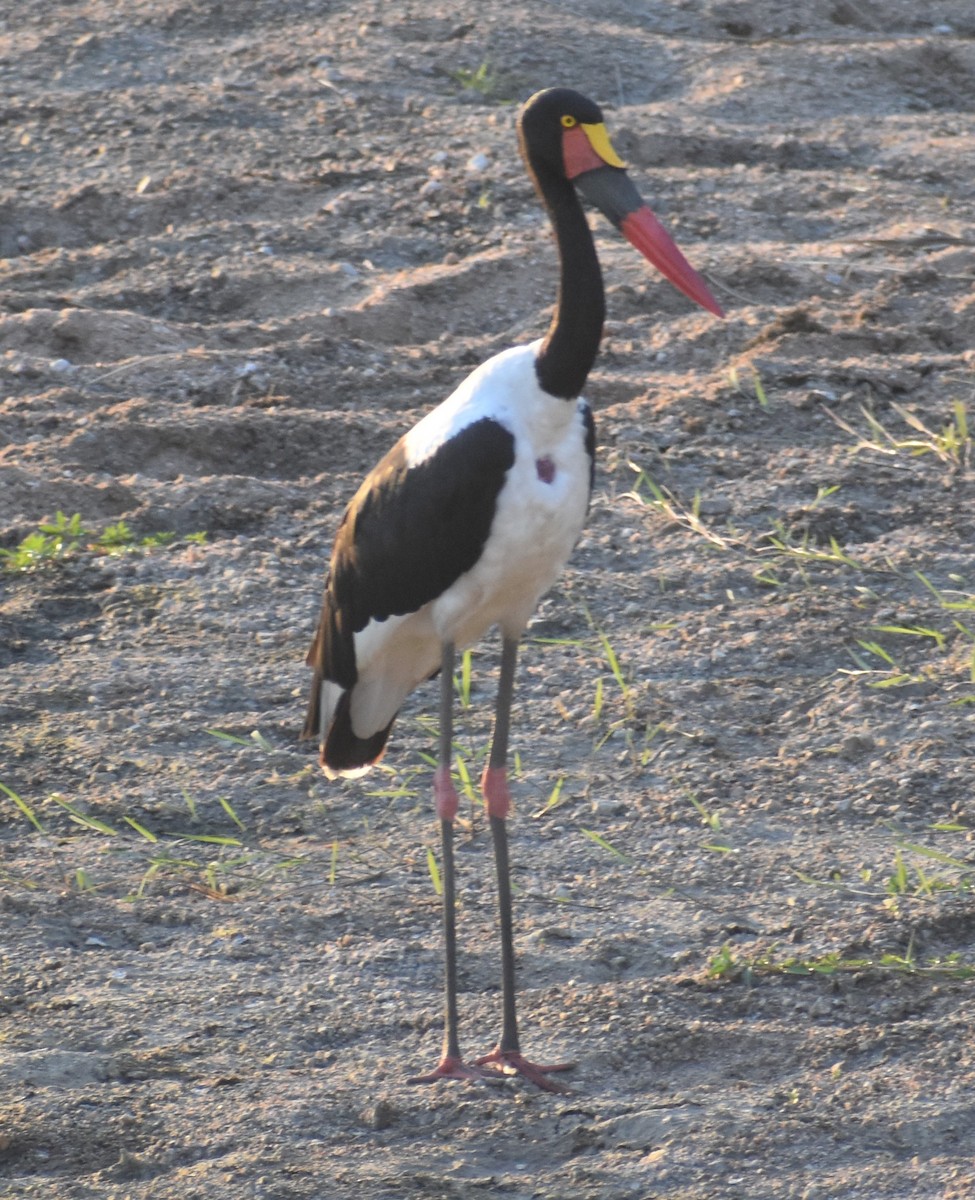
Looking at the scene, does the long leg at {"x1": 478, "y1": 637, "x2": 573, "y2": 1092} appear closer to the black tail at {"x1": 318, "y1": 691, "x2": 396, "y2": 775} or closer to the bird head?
the black tail at {"x1": 318, "y1": 691, "x2": 396, "y2": 775}

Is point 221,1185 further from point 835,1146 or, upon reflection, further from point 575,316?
point 575,316

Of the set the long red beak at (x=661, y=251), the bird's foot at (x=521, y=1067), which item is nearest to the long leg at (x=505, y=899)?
the bird's foot at (x=521, y=1067)

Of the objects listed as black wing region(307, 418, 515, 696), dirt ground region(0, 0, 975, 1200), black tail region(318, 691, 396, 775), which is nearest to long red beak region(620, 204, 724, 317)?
black wing region(307, 418, 515, 696)

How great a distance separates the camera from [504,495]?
3.14 m

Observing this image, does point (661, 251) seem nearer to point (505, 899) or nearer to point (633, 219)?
point (633, 219)

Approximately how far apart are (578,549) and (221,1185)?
2441mm

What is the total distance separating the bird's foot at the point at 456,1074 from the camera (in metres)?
3.14

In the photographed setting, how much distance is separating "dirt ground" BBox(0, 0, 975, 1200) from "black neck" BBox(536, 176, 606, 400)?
3.58ft

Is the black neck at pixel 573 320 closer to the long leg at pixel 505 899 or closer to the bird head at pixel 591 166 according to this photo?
the bird head at pixel 591 166

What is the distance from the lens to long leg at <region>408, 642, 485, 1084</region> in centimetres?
316

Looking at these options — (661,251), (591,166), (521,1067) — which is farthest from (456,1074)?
(591,166)

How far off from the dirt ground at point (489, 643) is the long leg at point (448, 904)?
8 cm

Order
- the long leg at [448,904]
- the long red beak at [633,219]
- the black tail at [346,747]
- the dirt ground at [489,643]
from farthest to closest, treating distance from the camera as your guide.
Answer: the black tail at [346,747] < the long red beak at [633,219] < the long leg at [448,904] < the dirt ground at [489,643]

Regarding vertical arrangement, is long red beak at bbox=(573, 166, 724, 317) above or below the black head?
below
